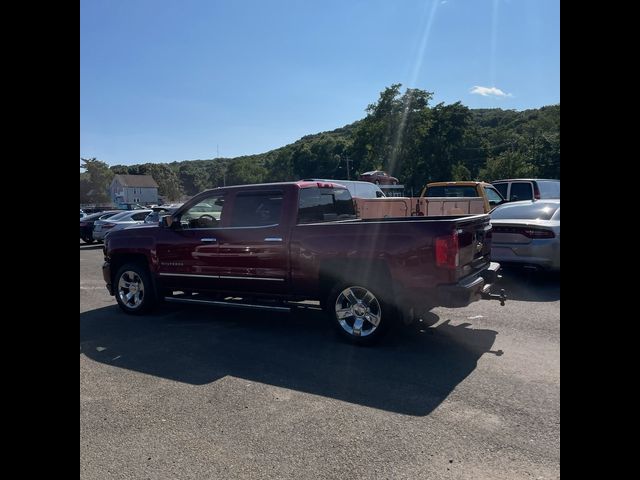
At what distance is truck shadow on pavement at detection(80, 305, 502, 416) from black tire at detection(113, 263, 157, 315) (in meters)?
0.22

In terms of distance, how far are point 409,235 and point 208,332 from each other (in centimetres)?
298

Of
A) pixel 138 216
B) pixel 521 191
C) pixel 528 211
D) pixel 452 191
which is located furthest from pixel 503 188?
pixel 138 216

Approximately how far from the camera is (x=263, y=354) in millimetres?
5492

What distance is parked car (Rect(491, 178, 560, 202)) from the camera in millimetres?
15203

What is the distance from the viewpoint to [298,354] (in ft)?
17.9

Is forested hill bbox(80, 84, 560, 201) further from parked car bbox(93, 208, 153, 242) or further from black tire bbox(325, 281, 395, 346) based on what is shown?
black tire bbox(325, 281, 395, 346)

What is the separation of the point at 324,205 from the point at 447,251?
225cm

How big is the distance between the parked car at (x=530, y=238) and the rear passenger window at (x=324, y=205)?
3.18m

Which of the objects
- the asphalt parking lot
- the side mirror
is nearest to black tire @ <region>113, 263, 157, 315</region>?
the asphalt parking lot

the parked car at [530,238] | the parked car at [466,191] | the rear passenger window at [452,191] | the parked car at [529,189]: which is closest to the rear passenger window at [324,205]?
the parked car at [530,238]

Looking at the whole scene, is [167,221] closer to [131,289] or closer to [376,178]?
[131,289]
